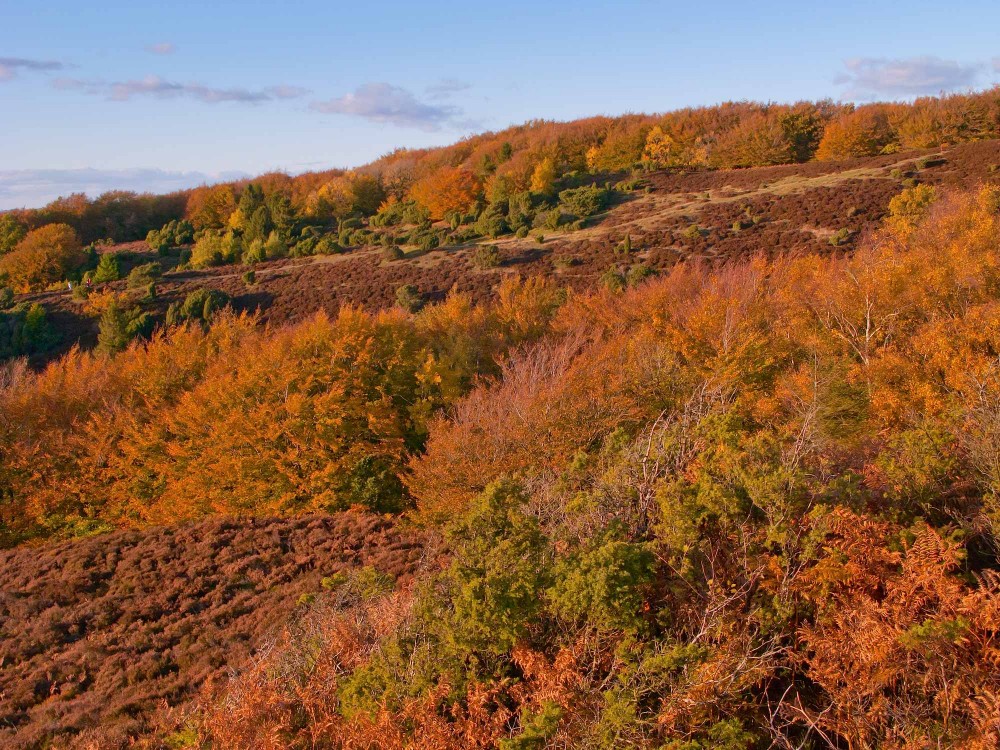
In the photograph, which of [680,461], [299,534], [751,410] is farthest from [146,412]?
[680,461]

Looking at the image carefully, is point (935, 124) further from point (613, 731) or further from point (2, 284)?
point (2, 284)

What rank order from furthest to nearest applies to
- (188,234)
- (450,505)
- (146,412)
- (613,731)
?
(188,234) → (146,412) → (450,505) → (613,731)

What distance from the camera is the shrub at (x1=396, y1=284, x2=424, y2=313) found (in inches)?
2240

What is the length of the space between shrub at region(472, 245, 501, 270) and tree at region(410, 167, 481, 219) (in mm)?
18736

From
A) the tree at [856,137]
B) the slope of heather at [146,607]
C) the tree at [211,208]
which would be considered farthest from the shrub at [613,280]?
the tree at [211,208]

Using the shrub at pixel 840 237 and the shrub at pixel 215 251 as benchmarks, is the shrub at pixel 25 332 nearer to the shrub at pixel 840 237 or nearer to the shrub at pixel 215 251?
the shrub at pixel 215 251

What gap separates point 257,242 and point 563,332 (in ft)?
184

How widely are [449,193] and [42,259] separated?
48.0 m

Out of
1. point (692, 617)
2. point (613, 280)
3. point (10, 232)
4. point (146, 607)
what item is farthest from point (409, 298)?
point (10, 232)

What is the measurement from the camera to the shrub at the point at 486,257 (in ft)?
215

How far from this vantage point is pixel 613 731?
7.21 meters

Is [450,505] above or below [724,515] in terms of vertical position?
below

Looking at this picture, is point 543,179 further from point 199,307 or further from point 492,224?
point 199,307

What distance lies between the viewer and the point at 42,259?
76812 mm
